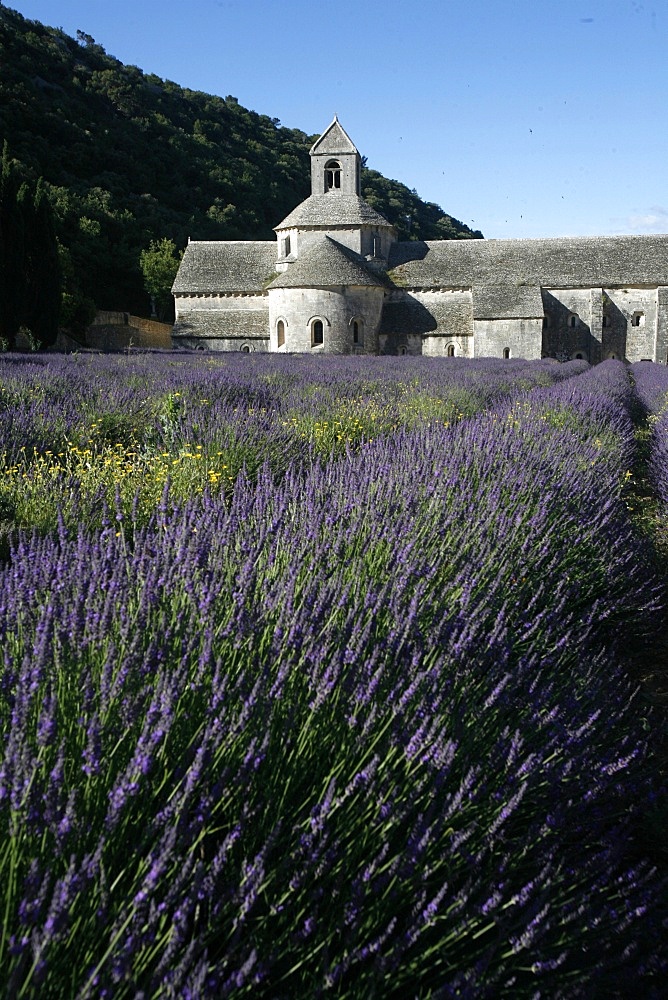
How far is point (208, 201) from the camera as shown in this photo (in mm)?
53469

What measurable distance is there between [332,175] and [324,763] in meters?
39.2

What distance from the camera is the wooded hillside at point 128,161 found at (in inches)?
1657

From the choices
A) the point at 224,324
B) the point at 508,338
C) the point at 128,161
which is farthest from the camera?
the point at 128,161

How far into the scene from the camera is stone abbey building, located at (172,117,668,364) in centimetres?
3441

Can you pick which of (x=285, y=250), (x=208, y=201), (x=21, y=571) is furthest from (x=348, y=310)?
(x=21, y=571)

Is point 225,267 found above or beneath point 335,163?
beneath

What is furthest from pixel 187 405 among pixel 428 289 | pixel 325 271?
pixel 428 289

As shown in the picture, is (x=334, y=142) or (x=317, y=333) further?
(x=334, y=142)

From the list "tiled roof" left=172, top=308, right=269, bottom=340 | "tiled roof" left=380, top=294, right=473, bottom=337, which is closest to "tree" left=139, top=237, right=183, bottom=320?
"tiled roof" left=172, top=308, right=269, bottom=340

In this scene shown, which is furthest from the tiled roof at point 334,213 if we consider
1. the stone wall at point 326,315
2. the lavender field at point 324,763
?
the lavender field at point 324,763

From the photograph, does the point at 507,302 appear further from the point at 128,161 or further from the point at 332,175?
the point at 128,161

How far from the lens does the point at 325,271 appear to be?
3272cm

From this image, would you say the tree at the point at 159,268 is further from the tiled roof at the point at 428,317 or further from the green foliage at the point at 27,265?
the green foliage at the point at 27,265

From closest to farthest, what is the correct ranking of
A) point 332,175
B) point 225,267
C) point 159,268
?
point 332,175 → point 225,267 → point 159,268
